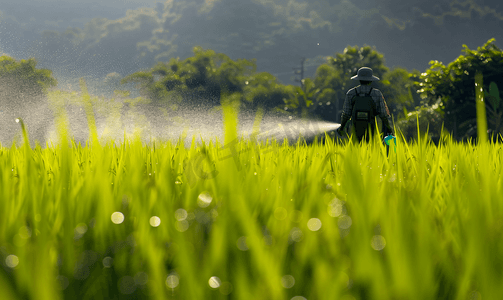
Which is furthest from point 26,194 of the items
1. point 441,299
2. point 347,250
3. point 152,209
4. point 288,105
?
point 288,105

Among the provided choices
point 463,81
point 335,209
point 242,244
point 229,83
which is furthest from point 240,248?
point 229,83

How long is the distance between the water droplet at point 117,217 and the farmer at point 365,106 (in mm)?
4181

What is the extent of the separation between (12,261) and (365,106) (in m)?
4.87

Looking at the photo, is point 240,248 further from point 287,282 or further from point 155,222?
point 155,222

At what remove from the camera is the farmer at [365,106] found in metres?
4.87

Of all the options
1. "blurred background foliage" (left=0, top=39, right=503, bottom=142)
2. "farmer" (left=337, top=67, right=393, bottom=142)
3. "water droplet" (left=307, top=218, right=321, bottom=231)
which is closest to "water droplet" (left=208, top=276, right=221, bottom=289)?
"water droplet" (left=307, top=218, right=321, bottom=231)

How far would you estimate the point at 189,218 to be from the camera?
83 centimetres

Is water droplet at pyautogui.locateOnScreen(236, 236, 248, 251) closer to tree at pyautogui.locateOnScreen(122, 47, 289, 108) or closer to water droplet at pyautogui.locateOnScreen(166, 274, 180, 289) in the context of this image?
water droplet at pyautogui.locateOnScreen(166, 274, 180, 289)

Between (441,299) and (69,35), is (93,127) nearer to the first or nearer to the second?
(441,299)

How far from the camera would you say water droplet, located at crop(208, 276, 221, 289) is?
0.55 meters

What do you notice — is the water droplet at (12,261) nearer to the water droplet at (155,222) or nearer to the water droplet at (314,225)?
the water droplet at (155,222)

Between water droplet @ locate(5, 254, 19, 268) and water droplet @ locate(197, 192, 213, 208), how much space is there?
0.45 m

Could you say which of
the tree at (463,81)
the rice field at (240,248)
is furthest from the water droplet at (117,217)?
the tree at (463,81)

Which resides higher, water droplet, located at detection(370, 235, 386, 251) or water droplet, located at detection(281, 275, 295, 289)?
water droplet, located at detection(370, 235, 386, 251)
